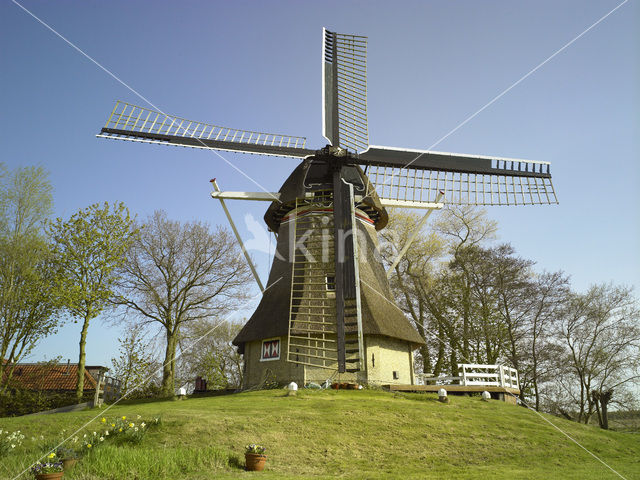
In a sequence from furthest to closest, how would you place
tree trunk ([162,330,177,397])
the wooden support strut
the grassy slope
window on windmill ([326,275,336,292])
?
tree trunk ([162,330,177,397]) → window on windmill ([326,275,336,292]) → the wooden support strut → the grassy slope

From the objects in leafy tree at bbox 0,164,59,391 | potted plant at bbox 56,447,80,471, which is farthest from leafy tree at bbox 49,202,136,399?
potted plant at bbox 56,447,80,471

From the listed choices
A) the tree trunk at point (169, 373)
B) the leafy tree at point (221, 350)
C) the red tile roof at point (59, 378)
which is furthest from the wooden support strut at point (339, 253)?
the red tile roof at point (59, 378)

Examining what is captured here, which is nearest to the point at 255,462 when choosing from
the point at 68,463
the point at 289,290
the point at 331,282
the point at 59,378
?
the point at 68,463

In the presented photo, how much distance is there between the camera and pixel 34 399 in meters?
20.1

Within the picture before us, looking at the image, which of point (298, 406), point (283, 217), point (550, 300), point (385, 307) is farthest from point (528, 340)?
point (298, 406)

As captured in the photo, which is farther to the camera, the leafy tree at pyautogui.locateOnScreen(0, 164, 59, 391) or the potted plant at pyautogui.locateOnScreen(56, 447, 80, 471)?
the leafy tree at pyautogui.locateOnScreen(0, 164, 59, 391)

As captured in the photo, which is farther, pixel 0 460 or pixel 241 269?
pixel 241 269

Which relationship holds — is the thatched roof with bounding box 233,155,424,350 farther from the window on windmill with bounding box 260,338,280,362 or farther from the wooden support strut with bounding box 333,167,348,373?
the wooden support strut with bounding box 333,167,348,373

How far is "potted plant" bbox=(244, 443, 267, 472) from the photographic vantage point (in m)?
8.16

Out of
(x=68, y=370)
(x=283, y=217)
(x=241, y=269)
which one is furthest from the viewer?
(x=68, y=370)

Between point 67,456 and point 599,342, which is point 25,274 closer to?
point 67,456

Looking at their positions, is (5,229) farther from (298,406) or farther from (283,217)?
(298,406)

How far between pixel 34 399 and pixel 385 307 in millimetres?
16112

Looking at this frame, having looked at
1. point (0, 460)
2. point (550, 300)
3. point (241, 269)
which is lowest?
point (0, 460)
